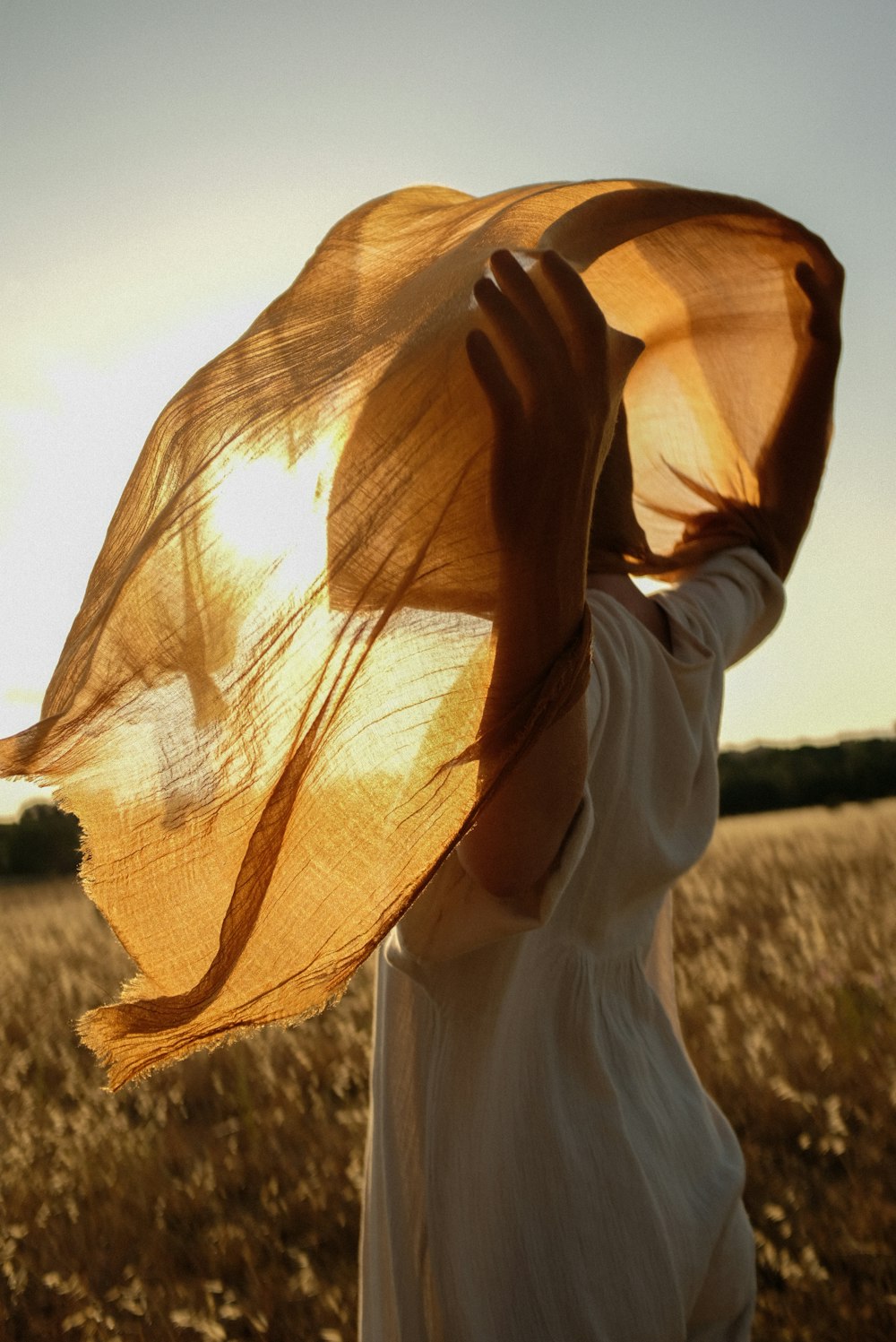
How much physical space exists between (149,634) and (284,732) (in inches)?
10.5

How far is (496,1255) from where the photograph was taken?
1.36 meters

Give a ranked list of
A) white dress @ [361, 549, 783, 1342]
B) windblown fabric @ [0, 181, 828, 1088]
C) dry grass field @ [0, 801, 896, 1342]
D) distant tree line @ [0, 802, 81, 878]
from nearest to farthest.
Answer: windblown fabric @ [0, 181, 828, 1088]
white dress @ [361, 549, 783, 1342]
dry grass field @ [0, 801, 896, 1342]
distant tree line @ [0, 802, 81, 878]

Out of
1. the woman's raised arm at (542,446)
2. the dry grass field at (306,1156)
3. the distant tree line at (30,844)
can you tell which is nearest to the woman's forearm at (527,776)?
the woman's raised arm at (542,446)

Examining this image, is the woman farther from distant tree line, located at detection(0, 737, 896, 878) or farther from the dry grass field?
distant tree line, located at detection(0, 737, 896, 878)

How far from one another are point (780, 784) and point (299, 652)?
20.8 m

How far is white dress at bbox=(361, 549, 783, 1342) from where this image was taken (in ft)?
4.48

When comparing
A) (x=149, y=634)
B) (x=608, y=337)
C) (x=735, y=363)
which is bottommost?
(x=149, y=634)

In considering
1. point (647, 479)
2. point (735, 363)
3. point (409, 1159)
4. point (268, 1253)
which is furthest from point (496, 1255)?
point (268, 1253)

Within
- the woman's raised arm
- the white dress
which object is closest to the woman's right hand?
the woman's raised arm

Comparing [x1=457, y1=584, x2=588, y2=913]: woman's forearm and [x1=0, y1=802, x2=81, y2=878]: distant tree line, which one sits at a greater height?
[x1=457, y1=584, x2=588, y2=913]: woman's forearm

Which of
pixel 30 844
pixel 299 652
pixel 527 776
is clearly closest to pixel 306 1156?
pixel 299 652

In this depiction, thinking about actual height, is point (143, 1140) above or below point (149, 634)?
below

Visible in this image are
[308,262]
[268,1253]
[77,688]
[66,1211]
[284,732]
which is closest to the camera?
[284,732]

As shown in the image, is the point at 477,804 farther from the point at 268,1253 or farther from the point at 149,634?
the point at 268,1253
